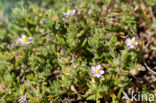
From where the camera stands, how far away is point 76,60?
10.6 feet

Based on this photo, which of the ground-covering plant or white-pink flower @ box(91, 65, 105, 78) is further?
the ground-covering plant

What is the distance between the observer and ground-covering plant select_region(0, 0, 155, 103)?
2.98 meters

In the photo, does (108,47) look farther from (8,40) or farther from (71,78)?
(8,40)

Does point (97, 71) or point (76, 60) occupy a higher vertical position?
point (76, 60)

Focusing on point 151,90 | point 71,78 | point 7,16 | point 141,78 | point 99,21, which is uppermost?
point 7,16

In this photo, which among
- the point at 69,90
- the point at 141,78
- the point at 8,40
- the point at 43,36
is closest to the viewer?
the point at 69,90

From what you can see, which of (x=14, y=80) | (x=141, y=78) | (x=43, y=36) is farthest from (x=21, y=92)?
(x=141, y=78)

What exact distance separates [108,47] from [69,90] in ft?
3.58

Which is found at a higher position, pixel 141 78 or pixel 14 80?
pixel 14 80

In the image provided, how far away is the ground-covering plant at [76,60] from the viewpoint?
2.98m

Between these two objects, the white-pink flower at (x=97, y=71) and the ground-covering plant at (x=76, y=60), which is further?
the ground-covering plant at (x=76, y=60)

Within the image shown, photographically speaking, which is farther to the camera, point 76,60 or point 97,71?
point 76,60

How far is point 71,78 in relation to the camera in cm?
299

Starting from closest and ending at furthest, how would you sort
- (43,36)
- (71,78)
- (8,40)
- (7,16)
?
(71,78), (43,36), (8,40), (7,16)
